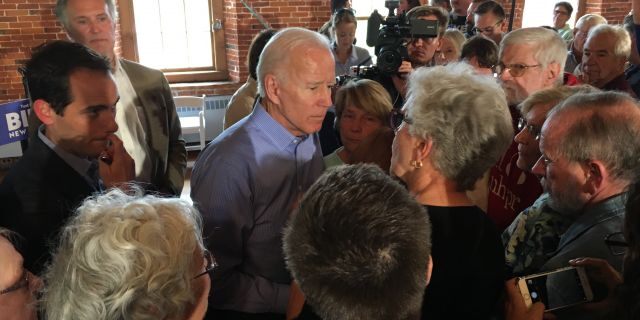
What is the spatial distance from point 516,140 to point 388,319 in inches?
48.2

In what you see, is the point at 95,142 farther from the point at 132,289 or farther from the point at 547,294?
the point at 547,294

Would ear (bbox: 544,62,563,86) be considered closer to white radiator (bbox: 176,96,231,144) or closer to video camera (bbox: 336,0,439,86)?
video camera (bbox: 336,0,439,86)

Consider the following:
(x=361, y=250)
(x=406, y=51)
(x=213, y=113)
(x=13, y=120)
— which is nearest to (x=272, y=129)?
(x=361, y=250)

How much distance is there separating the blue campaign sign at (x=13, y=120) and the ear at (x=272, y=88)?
1.17 m

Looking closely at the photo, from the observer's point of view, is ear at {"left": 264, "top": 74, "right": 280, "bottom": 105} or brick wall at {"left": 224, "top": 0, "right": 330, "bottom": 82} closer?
ear at {"left": 264, "top": 74, "right": 280, "bottom": 105}

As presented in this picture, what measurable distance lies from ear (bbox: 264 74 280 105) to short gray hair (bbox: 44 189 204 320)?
0.70m

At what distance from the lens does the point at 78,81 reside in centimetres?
154

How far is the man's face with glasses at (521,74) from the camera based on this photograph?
A: 2.39 meters

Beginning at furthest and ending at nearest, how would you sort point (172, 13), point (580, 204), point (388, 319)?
point (172, 13) < point (580, 204) < point (388, 319)

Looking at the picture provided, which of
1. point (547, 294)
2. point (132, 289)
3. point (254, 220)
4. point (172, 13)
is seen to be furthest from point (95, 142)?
point (172, 13)

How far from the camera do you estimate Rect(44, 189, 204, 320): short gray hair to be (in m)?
0.84

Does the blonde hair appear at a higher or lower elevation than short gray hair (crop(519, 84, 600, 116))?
lower

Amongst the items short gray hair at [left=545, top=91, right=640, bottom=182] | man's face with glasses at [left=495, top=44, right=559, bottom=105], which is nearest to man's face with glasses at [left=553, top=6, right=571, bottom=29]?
man's face with glasses at [left=495, top=44, right=559, bottom=105]

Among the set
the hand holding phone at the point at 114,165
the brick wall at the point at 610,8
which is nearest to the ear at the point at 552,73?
the hand holding phone at the point at 114,165
